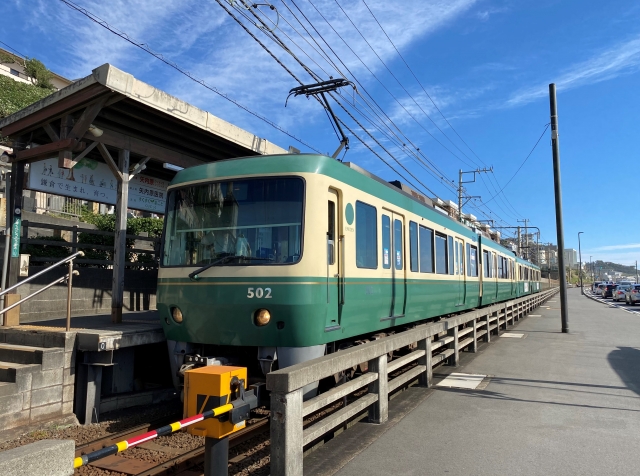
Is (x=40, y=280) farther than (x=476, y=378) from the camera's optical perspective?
Yes

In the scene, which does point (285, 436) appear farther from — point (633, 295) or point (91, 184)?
point (633, 295)

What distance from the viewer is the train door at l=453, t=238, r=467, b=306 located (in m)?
12.1

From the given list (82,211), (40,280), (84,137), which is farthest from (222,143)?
(82,211)

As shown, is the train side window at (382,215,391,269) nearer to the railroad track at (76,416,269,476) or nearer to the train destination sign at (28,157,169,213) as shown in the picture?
the railroad track at (76,416,269,476)

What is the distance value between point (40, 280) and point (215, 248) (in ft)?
18.1

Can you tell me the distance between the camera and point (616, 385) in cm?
787

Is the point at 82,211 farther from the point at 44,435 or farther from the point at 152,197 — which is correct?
the point at 44,435

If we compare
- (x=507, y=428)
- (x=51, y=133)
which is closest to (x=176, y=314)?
(x=507, y=428)

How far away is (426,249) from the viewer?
9703mm

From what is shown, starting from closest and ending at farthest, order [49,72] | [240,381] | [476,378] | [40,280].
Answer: [240,381] < [476,378] < [40,280] < [49,72]

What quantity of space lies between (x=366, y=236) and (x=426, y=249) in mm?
3054

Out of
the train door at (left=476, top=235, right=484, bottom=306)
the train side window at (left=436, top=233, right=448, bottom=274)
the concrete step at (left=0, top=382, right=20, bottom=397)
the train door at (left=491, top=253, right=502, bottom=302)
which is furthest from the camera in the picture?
the train door at (left=491, top=253, right=502, bottom=302)

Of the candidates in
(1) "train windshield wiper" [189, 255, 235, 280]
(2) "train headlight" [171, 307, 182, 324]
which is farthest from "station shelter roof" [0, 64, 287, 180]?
(2) "train headlight" [171, 307, 182, 324]

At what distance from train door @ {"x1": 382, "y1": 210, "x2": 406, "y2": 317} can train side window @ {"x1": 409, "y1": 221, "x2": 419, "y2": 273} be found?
442mm
